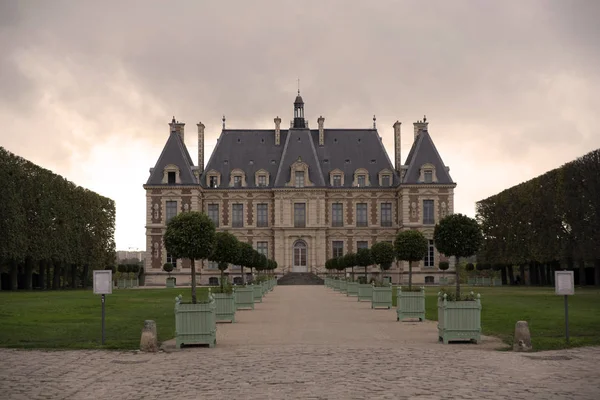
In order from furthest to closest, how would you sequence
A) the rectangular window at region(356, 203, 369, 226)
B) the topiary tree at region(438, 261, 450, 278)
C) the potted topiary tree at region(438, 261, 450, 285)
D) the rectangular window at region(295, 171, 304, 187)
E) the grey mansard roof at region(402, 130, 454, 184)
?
the rectangular window at region(356, 203, 369, 226) → the rectangular window at region(295, 171, 304, 187) → the grey mansard roof at region(402, 130, 454, 184) → the topiary tree at region(438, 261, 450, 278) → the potted topiary tree at region(438, 261, 450, 285)

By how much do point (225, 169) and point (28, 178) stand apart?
82.3 ft

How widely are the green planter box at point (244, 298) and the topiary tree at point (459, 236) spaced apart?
34.3 feet

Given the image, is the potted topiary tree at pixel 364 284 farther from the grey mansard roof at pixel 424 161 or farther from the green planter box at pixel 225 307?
the grey mansard roof at pixel 424 161

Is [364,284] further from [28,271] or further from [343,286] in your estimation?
[28,271]

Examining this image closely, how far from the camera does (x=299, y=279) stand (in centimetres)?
6625

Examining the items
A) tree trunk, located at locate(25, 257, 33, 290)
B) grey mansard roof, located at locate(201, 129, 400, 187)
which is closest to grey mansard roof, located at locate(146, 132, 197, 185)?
grey mansard roof, located at locate(201, 129, 400, 187)

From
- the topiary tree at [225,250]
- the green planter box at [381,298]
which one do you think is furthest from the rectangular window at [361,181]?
the green planter box at [381,298]

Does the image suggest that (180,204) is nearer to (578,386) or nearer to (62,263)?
(62,263)

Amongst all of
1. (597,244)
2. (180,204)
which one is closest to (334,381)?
(597,244)

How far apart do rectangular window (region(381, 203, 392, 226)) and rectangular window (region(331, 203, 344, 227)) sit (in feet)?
11.8

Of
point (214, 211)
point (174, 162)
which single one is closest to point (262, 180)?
point (214, 211)

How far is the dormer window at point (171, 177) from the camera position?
223 ft

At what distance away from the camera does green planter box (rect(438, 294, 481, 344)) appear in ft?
51.5

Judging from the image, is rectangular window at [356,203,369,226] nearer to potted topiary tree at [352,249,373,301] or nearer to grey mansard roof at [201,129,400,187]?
grey mansard roof at [201,129,400,187]
